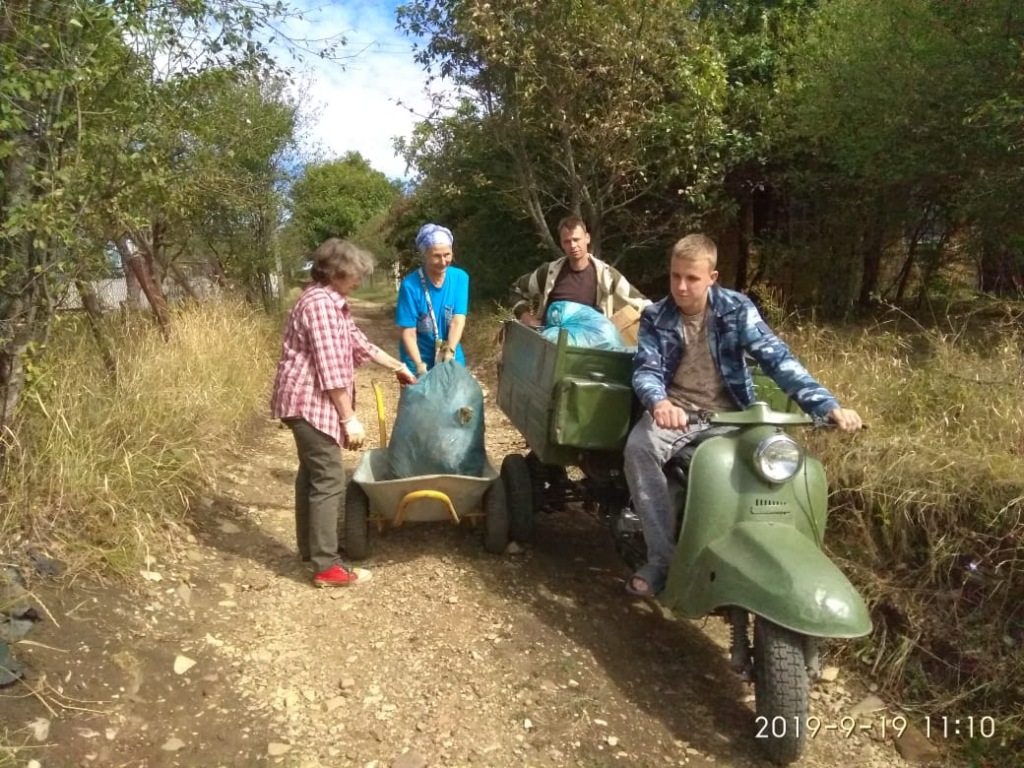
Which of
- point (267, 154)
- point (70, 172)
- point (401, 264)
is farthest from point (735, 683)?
point (401, 264)

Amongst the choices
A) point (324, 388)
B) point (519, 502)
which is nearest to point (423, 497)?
point (519, 502)

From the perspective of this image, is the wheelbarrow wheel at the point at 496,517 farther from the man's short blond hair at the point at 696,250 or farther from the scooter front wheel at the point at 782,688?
the scooter front wheel at the point at 782,688

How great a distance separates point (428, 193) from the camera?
626 inches

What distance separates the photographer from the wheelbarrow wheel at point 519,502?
4668 millimetres

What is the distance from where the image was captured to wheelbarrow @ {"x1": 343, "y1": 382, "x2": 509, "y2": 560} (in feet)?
14.0

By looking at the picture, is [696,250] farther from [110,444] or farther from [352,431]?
[110,444]

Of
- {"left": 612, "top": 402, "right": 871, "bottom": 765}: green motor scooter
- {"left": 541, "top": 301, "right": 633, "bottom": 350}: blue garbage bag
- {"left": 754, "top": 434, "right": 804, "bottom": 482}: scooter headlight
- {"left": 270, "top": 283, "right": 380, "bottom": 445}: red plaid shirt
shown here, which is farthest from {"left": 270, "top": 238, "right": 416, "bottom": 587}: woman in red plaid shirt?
{"left": 754, "top": 434, "right": 804, "bottom": 482}: scooter headlight

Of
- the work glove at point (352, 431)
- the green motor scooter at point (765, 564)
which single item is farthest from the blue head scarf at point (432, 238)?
the green motor scooter at point (765, 564)

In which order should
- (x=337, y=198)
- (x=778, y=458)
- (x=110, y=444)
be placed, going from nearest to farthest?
(x=778, y=458) < (x=110, y=444) < (x=337, y=198)

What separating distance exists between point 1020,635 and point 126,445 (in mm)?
4647

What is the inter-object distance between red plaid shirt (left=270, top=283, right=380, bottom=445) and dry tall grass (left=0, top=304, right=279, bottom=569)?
0.96 m

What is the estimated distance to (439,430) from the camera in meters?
4.51

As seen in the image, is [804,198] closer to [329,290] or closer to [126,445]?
[329,290]

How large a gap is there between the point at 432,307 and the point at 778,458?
2550 millimetres
